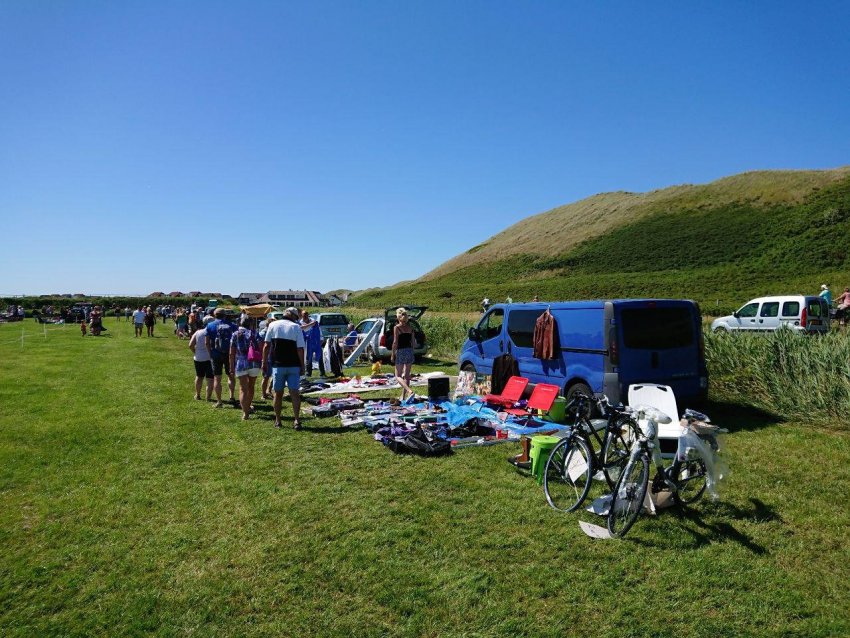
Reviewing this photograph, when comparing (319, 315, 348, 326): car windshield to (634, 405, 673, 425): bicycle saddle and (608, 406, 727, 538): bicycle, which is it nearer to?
(608, 406, 727, 538): bicycle

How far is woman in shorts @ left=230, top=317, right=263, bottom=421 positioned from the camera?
9.45 m

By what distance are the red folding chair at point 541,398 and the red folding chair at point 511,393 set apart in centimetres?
34

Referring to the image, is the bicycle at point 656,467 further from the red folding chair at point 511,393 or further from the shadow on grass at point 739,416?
the red folding chair at point 511,393

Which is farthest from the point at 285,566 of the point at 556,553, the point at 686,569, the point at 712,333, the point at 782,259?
the point at 782,259

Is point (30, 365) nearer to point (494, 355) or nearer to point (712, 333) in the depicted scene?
point (494, 355)

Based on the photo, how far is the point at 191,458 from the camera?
701 cm

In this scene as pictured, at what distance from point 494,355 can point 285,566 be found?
24.7 feet

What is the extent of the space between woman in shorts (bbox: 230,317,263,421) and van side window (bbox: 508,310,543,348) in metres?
4.96

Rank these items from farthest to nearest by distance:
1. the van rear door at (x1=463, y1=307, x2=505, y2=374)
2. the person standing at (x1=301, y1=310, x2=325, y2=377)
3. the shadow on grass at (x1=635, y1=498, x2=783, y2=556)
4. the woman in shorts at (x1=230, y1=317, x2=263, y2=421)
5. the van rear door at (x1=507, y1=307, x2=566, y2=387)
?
the person standing at (x1=301, y1=310, x2=325, y2=377) → the van rear door at (x1=463, y1=307, x2=505, y2=374) → the woman in shorts at (x1=230, y1=317, x2=263, y2=421) → the van rear door at (x1=507, y1=307, x2=566, y2=387) → the shadow on grass at (x1=635, y1=498, x2=783, y2=556)

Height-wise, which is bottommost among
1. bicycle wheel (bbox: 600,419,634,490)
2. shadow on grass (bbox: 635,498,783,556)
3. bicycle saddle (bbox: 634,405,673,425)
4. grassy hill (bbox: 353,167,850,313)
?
shadow on grass (bbox: 635,498,783,556)

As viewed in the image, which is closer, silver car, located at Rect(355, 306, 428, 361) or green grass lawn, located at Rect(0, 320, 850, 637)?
green grass lawn, located at Rect(0, 320, 850, 637)

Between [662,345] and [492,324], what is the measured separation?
4.33 meters

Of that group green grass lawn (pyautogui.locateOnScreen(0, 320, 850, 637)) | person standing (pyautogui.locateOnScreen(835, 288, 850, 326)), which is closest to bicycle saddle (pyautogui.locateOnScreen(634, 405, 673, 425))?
green grass lawn (pyautogui.locateOnScreen(0, 320, 850, 637))

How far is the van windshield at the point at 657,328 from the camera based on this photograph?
774cm
